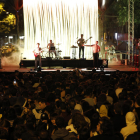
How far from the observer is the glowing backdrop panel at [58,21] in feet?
68.5

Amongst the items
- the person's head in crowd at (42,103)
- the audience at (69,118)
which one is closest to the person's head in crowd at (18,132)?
the audience at (69,118)

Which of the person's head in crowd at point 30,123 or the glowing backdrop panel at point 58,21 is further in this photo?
the glowing backdrop panel at point 58,21

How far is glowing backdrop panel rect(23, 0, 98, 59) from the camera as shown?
2089cm

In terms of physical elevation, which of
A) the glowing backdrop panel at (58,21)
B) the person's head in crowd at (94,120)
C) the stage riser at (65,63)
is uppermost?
the glowing backdrop panel at (58,21)

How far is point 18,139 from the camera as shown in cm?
360

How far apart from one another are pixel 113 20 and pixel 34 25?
13466 mm

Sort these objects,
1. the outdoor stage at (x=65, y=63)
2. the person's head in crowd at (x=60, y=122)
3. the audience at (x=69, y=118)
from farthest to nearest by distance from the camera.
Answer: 1. the outdoor stage at (x=65, y=63)
2. the person's head in crowd at (x=60, y=122)
3. the audience at (x=69, y=118)

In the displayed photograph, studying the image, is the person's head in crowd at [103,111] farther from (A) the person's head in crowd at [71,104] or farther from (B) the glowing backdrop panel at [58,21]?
(B) the glowing backdrop panel at [58,21]

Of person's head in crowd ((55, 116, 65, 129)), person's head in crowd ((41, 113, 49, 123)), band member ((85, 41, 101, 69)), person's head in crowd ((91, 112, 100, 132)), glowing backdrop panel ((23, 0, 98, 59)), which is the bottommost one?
person's head in crowd ((91, 112, 100, 132))

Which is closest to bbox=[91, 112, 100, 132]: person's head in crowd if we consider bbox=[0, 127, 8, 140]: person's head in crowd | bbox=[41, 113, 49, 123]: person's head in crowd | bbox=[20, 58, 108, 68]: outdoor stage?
bbox=[41, 113, 49, 123]: person's head in crowd

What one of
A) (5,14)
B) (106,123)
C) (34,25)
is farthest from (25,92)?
(5,14)

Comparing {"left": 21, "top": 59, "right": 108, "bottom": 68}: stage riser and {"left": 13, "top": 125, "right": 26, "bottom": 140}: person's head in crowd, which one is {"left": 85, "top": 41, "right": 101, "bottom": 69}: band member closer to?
{"left": 21, "top": 59, "right": 108, "bottom": 68}: stage riser

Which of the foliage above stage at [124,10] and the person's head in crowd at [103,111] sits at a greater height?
the foliage above stage at [124,10]

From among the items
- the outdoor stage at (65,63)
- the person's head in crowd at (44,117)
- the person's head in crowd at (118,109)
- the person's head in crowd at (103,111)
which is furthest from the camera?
the outdoor stage at (65,63)
